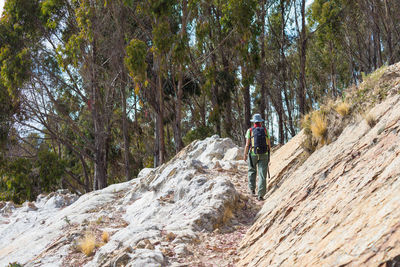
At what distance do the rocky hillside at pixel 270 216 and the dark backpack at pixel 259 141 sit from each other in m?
0.82

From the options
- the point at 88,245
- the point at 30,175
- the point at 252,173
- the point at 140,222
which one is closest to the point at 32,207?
the point at 30,175

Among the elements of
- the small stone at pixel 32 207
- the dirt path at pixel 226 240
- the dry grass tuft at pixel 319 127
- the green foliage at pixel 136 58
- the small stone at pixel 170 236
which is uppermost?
the green foliage at pixel 136 58

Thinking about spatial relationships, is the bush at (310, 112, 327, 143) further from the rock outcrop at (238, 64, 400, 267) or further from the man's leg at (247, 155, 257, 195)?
the man's leg at (247, 155, 257, 195)

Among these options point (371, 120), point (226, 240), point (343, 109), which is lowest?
point (226, 240)

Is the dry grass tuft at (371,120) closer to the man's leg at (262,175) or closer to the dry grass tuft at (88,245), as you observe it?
the man's leg at (262,175)

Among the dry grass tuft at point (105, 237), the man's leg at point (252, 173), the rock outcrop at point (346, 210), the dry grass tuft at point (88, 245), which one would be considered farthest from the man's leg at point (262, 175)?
the dry grass tuft at point (88, 245)

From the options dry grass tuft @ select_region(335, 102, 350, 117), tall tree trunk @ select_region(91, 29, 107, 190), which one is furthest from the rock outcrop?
tall tree trunk @ select_region(91, 29, 107, 190)

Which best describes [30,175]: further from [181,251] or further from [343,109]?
[343,109]

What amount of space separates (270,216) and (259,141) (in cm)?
207

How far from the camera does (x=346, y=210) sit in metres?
3.41

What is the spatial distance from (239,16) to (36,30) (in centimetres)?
1044

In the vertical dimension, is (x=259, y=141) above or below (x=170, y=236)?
above

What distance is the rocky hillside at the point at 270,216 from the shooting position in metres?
2.96

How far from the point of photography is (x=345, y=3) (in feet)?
67.6
